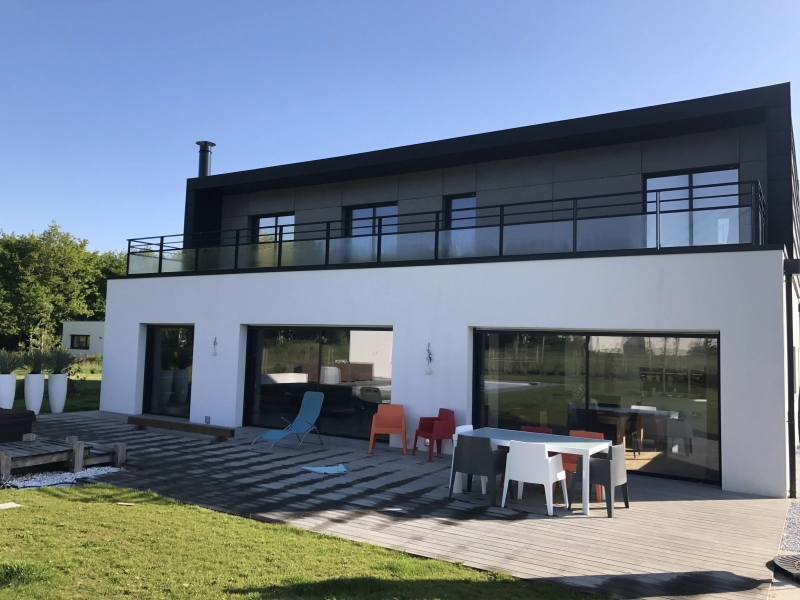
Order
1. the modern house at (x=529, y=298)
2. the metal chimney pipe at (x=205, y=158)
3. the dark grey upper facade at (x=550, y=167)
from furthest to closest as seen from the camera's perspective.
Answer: the metal chimney pipe at (x=205, y=158), the dark grey upper facade at (x=550, y=167), the modern house at (x=529, y=298)

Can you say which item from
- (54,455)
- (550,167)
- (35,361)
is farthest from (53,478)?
(550,167)

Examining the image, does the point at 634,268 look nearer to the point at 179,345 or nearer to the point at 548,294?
the point at 548,294

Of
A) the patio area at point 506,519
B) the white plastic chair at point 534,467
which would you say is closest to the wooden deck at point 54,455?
the patio area at point 506,519

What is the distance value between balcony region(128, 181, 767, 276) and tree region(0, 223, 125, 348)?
28510 mm

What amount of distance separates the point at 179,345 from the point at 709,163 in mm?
11887

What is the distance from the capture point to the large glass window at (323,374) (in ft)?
37.6

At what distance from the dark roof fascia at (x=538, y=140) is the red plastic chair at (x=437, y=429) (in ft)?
17.9

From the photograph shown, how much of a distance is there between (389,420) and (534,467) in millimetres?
4222

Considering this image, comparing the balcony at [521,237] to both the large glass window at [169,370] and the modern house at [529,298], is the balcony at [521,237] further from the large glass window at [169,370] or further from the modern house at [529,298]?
the large glass window at [169,370]

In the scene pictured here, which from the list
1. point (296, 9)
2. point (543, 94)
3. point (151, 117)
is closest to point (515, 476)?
point (543, 94)

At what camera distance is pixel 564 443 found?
7133 millimetres

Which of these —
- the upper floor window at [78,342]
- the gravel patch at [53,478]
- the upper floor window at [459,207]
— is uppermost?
the upper floor window at [459,207]

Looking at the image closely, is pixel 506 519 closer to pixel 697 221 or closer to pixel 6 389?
pixel 697 221

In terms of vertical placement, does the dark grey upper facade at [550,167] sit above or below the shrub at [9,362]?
above
